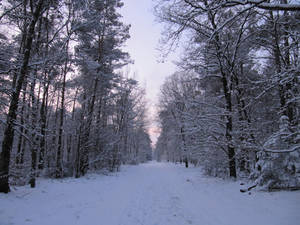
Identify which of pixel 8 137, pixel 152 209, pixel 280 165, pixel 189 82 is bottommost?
pixel 152 209

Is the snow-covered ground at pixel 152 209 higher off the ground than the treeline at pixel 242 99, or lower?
lower

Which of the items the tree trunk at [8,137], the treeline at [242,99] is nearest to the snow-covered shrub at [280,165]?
the treeline at [242,99]

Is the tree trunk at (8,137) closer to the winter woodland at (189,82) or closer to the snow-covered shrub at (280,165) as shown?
the winter woodland at (189,82)

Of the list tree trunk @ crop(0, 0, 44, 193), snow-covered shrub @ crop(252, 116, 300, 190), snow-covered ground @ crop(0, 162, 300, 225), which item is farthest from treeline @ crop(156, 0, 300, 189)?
tree trunk @ crop(0, 0, 44, 193)

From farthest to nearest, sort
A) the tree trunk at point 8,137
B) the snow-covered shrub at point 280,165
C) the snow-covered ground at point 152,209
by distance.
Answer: the tree trunk at point 8,137
the snow-covered shrub at point 280,165
the snow-covered ground at point 152,209

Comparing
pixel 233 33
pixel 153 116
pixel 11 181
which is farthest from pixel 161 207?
pixel 153 116

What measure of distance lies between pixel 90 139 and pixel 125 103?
7535mm

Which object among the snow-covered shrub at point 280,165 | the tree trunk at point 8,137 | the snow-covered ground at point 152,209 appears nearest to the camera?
the snow-covered ground at point 152,209

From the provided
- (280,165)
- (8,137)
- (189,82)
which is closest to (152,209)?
(280,165)

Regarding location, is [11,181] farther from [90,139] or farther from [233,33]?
[233,33]

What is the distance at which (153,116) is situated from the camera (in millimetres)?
31062

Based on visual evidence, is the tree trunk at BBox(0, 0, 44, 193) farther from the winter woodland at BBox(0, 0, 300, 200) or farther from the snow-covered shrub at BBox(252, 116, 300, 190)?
the snow-covered shrub at BBox(252, 116, 300, 190)

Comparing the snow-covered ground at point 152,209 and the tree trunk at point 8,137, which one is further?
the tree trunk at point 8,137

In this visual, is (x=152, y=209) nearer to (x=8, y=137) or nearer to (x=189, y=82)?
(x=8, y=137)
